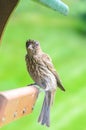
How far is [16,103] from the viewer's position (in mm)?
2455

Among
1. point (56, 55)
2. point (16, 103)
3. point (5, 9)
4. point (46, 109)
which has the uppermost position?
point (5, 9)

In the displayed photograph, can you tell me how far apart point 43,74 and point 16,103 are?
349 mm

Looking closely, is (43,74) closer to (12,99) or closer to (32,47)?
(32,47)

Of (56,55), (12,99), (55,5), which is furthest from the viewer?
(56,55)

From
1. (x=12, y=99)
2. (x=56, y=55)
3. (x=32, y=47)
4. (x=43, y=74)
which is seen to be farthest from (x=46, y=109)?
(x=56, y=55)

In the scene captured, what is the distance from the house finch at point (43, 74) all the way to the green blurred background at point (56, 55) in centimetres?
234

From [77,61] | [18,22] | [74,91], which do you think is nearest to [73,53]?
[77,61]

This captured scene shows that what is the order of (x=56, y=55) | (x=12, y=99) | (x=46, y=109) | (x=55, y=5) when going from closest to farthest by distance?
1. (x=12, y=99)
2. (x=55, y=5)
3. (x=46, y=109)
4. (x=56, y=55)

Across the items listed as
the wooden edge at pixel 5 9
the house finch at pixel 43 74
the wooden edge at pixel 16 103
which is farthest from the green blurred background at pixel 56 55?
the wooden edge at pixel 5 9

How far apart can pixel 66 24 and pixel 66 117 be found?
3218mm

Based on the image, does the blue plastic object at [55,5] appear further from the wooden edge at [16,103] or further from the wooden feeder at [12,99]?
the wooden edge at [16,103]

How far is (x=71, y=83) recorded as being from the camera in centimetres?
619

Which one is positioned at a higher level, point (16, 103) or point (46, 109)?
point (16, 103)

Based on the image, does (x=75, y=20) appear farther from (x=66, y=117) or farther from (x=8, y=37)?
(x=66, y=117)
